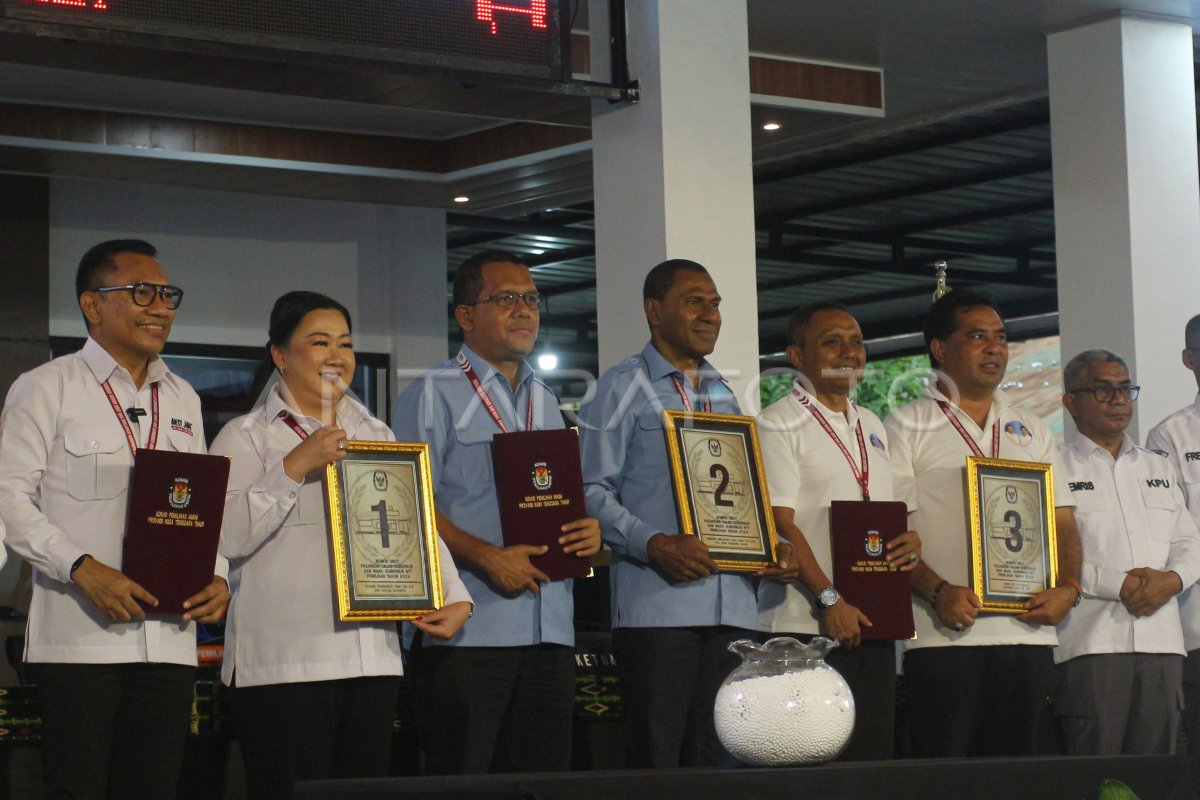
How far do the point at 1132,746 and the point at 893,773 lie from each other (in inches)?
83.4

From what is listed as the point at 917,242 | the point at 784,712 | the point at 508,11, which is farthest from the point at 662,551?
the point at 917,242

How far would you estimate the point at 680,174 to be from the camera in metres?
5.16

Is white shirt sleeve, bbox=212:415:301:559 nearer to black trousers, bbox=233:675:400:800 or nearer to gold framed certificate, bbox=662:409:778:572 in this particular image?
black trousers, bbox=233:675:400:800

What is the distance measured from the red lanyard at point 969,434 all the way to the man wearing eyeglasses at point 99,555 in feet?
6.44

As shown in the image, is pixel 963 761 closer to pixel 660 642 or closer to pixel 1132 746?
pixel 660 642

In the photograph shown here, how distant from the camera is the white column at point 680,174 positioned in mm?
5145

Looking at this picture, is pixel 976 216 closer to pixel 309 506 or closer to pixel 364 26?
pixel 364 26

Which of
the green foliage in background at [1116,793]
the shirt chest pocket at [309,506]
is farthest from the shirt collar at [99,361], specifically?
the green foliage in background at [1116,793]

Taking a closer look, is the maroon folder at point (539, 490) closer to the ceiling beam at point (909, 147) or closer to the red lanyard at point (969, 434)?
the red lanyard at point (969, 434)

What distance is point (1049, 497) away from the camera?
4.12 m

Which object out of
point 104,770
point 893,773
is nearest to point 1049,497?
point 893,773

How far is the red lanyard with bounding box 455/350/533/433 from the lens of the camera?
3746 millimetres

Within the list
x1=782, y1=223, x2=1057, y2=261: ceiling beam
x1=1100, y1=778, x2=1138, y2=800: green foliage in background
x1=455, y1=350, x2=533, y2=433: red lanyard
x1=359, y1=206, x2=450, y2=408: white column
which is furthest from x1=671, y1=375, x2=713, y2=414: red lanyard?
x1=782, y1=223, x2=1057, y2=261: ceiling beam

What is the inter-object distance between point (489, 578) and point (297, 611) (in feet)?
1.54
